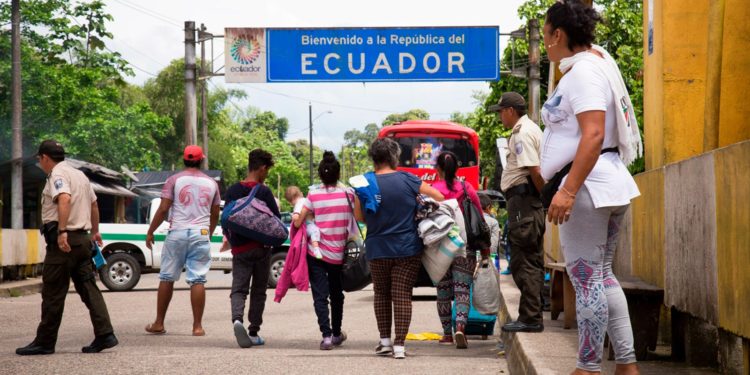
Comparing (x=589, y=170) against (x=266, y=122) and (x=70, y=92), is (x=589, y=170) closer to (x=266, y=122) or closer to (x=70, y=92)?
(x=70, y=92)

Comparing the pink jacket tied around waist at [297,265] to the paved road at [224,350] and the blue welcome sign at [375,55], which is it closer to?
the paved road at [224,350]

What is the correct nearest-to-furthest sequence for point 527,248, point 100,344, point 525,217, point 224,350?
1. point 525,217
2. point 527,248
3. point 100,344
4. point 224,350

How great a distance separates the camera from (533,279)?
27.3 feet

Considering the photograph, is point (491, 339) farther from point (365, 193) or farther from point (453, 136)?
point (453, 136)

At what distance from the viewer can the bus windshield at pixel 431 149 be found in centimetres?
2931

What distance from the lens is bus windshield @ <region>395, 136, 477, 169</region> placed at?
29312 millimetres

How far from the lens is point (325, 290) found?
9492mm

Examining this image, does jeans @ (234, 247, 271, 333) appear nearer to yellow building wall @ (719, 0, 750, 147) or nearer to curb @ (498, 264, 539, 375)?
curb @ (498, 264, 539, 375)

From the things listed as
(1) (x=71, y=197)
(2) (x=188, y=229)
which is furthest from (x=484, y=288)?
(1) (x=71, y=197)

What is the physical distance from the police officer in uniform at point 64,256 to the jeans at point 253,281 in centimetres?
136

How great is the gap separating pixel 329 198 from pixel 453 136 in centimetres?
2055

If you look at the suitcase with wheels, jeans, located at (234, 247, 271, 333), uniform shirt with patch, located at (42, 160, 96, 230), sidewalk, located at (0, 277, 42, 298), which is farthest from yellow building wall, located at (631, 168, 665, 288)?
sidewalk, located at (0, 277, 42, 298)

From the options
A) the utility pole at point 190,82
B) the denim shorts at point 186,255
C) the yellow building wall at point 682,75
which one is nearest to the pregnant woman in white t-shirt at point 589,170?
the yellow building wall at point 682,75

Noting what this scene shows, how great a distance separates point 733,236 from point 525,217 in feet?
10.1
